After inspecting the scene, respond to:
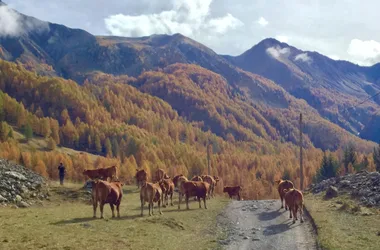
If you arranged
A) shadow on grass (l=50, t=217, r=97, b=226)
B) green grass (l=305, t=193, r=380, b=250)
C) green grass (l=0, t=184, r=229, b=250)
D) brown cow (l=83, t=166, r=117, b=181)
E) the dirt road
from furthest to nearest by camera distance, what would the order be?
brown cow (l=83, t=166, r=117, b=181) < shadow on grass (l=50, t=217, r=97, b=226) < the dirt road < green grass (l=305, t=193, r=380, b=250) < green grass (l=0, t=184, r=229, b=250)

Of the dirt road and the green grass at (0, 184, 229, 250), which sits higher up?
the green grass at (0, 184, 229, 250)

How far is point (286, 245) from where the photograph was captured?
2416 centimetres

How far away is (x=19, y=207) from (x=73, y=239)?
1614 cm

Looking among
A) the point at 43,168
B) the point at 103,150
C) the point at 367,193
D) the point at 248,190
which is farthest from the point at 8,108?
the point at 367,193

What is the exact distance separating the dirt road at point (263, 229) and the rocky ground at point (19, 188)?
728 inches

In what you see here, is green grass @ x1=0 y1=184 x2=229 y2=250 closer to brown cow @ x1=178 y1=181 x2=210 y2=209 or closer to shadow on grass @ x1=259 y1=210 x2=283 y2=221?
brown cow @ x1=178 y1=181 x2=210 y2=209

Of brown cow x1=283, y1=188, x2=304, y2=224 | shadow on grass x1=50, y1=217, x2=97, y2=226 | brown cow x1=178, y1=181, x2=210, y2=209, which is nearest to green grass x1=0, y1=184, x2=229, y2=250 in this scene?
shadow on grass x1=50, y1=217, x2=97, y2=226

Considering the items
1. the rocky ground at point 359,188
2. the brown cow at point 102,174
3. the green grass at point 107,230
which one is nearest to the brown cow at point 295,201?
the green grass at point 107,230

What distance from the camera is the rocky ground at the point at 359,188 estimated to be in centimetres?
3950

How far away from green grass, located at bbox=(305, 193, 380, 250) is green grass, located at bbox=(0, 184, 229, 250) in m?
7.47

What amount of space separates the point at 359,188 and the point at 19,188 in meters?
37.7

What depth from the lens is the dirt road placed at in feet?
79.7

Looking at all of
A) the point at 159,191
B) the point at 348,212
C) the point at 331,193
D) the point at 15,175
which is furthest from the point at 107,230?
the point at 331,193

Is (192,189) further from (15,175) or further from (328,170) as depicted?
(328,170)
